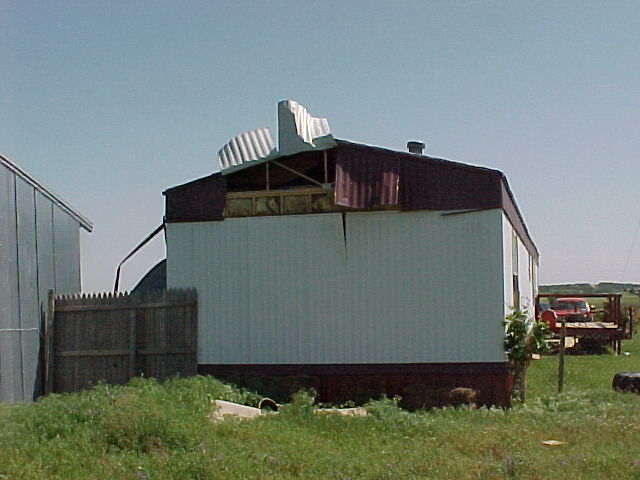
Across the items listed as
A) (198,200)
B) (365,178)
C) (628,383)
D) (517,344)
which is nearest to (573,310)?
(628,383)

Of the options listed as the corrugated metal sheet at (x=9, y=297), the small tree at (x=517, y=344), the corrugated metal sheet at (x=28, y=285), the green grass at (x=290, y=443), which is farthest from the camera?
the corrugated metal sheet at (x=28, y=285)

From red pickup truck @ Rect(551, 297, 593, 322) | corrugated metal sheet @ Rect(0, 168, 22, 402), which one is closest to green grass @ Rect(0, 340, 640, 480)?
corrugated metal sheet @ Rect(0, 168, 22, 402)

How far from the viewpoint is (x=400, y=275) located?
46.3ft

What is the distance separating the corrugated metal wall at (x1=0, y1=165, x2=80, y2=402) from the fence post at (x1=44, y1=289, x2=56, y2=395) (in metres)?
0.24

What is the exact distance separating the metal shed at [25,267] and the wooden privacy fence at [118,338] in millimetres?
470

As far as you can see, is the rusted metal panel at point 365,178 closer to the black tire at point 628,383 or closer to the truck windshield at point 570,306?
the black tire at point 628,383

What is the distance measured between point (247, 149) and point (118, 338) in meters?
4.07

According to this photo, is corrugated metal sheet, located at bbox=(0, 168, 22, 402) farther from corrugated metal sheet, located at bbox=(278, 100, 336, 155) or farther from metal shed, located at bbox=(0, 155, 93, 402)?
corrugated metal sheet, located at bbox=(278, 100, 336, 155)

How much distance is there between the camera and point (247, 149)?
581 inches

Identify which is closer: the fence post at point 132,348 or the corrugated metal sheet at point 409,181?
the corrugated metal sheet at point 409,181

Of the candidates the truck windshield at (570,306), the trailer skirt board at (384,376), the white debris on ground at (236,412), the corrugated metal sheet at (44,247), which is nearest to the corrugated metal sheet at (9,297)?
the corrugated metal sheet at (44,247)

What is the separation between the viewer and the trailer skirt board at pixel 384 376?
1360 cm

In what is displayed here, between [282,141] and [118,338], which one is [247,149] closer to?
[282,141]

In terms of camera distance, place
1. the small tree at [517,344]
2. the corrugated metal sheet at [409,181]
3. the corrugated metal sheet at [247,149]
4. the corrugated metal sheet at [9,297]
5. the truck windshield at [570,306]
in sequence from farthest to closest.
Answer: the truck windshield at [570,306], the corrugated metal sheet at [247,149], the corrugated metal sheet at [409,181], the small tree at [517,344], the corrugated metal sheet at [9,297]
